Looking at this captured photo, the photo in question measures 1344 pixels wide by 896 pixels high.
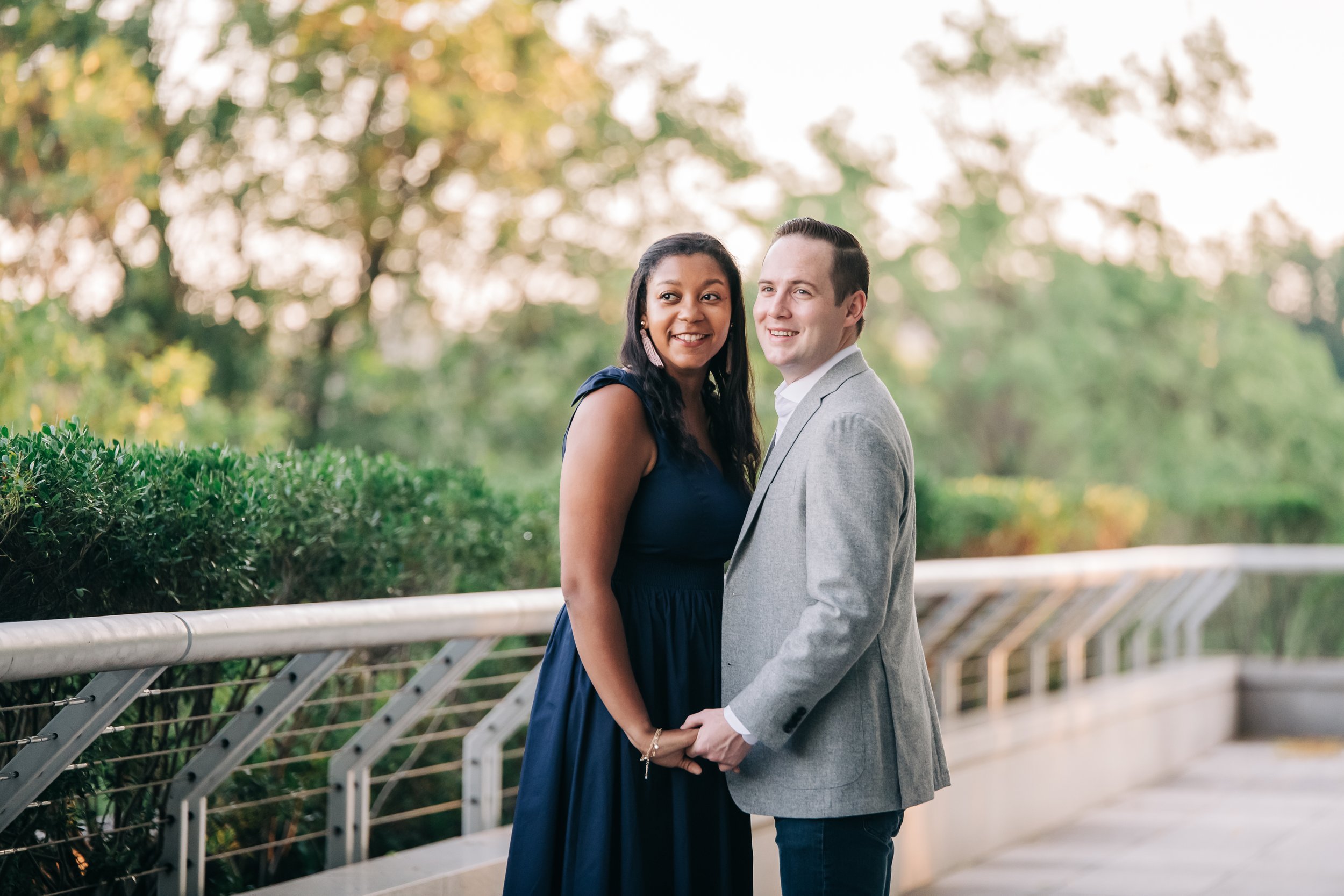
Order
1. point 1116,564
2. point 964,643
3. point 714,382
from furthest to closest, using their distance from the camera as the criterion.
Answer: point 1116,564 → point 964,643 → point 714,382

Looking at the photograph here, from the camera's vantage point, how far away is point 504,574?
4.23 meters

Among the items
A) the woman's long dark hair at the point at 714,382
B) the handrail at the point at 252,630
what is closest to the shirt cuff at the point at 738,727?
the woman's long dark hair at the point at 714,382

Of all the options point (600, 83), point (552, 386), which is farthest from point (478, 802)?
point (600, 83)

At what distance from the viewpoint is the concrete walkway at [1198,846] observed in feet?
16.0

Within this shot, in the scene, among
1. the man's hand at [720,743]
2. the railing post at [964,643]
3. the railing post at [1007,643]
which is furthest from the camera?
the railing post at [1007,643]

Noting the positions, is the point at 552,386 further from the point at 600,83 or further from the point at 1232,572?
the point at 1232,572

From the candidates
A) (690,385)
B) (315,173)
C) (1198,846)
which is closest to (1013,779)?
(1198,846)

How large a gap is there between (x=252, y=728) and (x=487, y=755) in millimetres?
808

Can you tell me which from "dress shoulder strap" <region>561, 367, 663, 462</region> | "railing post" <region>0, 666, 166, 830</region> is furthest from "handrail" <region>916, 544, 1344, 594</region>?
"railing post" <region>0, 666, 166, 830</region>

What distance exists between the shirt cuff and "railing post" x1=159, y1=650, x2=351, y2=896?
943 millimetres

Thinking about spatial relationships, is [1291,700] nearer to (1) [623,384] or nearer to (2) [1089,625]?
(2) [1089,625]

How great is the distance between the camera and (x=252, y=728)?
264cm

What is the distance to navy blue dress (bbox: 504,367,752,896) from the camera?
2416 mm

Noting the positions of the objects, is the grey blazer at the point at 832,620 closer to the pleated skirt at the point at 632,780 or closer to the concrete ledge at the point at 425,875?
the pleated skirt at the point at 632,780
